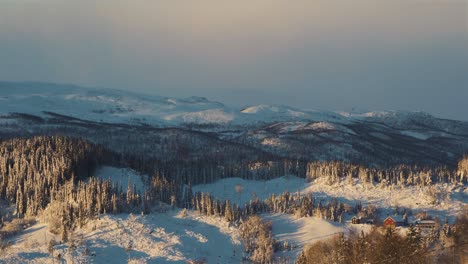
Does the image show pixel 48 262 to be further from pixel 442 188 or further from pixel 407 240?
pixel 442 188

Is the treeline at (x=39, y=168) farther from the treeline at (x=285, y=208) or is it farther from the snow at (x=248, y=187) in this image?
the snow at (x=248, y=187)

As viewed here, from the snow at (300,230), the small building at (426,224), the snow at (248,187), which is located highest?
the small building at (426,224)

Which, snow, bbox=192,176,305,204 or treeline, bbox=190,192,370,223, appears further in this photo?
snow, bbox=192,176,305,204

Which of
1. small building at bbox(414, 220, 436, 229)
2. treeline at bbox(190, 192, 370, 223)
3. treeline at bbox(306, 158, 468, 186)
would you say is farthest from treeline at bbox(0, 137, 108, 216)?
small building at bbox(414, 220, 436, 229)

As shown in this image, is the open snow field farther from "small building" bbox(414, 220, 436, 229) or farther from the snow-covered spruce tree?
"small building" bbox(414, 220, 436, 229)

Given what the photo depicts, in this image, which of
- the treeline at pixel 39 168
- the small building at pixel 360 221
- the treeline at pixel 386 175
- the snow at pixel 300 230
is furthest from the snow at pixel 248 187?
the small building at pixel 360 221

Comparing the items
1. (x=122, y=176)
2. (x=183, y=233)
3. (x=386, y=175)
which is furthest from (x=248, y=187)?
(x=183, y=233)

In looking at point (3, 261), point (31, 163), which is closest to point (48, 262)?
point (3, 261)
